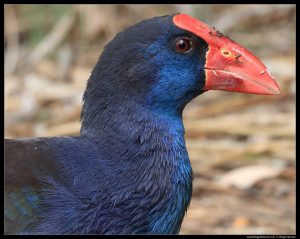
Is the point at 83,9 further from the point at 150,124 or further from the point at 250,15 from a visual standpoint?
the point at 150,124

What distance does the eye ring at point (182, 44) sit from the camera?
126 inches

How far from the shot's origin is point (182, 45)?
3.21 m

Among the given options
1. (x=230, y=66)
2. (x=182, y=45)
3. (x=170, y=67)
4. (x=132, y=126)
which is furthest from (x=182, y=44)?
(x=132, y=126)

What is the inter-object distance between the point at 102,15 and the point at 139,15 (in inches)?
16.1

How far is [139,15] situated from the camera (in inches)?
285

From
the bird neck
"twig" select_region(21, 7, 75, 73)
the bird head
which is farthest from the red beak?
"twig" select_region(21, 7, 75, 73)

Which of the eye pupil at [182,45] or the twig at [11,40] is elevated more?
the twig at [11,40]

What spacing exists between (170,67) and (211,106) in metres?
2.72

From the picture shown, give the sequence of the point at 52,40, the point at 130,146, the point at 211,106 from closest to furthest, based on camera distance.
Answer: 1. the point at 130,146
2. the point at 211,106
3. the point at 52,40

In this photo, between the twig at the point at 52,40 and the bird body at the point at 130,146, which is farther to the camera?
the twig at the point at 52,40

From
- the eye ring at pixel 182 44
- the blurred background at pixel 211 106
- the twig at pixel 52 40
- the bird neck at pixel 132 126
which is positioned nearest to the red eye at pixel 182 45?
the eye ring at pixel 182 44

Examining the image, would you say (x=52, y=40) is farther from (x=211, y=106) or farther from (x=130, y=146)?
(x=130, y=146)

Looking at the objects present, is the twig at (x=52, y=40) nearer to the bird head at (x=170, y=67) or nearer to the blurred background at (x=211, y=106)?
the blurred background at (x=211, y=106)
